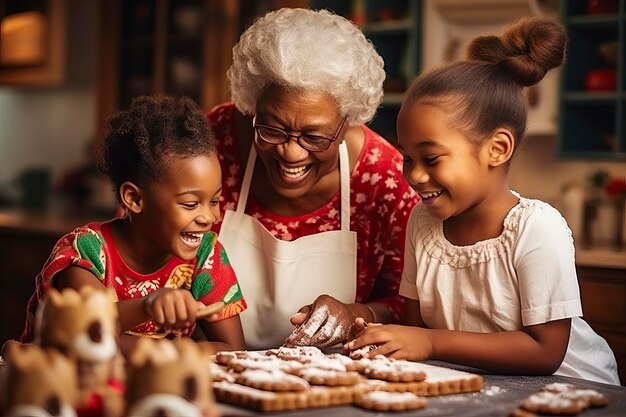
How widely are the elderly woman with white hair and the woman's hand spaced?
0.04 meters

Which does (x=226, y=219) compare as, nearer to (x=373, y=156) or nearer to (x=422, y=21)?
(x=373, y=156)

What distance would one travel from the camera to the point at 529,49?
1905mm

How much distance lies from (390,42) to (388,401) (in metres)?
3.30

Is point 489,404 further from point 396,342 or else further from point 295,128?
point 295,128

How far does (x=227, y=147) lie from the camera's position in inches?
92.9

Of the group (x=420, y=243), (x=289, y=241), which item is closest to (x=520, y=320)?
(x=420, y=243)

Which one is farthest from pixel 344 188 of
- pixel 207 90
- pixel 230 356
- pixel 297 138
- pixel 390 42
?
pixel 207 90

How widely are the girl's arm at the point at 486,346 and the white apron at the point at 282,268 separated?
1.75 ft

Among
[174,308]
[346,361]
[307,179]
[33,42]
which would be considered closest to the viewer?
[174,308]

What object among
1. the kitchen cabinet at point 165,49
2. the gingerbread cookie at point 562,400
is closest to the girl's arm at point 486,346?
the gingerbread cookie at point 562,400

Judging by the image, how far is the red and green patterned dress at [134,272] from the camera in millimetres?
1789

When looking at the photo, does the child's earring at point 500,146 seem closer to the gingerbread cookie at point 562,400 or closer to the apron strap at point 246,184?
the gingerbread cookie at point 562,400

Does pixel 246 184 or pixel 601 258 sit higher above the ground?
pixel 246 184

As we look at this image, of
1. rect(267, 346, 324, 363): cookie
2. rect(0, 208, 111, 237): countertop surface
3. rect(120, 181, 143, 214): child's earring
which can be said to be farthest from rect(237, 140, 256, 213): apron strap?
rect(0, 208, 111, 237): countertop surface
